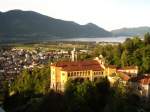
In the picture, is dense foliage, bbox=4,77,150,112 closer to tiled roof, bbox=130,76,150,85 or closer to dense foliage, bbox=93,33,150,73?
tiled roof, bbox=130,76,150,85

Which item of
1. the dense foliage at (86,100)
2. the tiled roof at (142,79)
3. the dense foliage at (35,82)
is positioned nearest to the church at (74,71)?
the dense foliage at (86,100)

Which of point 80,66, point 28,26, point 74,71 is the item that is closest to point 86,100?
point 74,71

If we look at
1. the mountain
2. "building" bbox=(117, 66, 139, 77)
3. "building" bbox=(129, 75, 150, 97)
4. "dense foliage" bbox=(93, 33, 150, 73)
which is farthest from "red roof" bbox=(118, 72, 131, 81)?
the mountain

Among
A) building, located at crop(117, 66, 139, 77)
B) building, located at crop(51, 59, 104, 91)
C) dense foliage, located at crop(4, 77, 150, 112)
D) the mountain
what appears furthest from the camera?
the mountain

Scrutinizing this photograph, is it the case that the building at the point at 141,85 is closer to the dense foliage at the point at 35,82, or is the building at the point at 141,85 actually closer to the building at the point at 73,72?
the building at the point at 73,72

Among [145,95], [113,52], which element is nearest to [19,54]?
[113,52]
